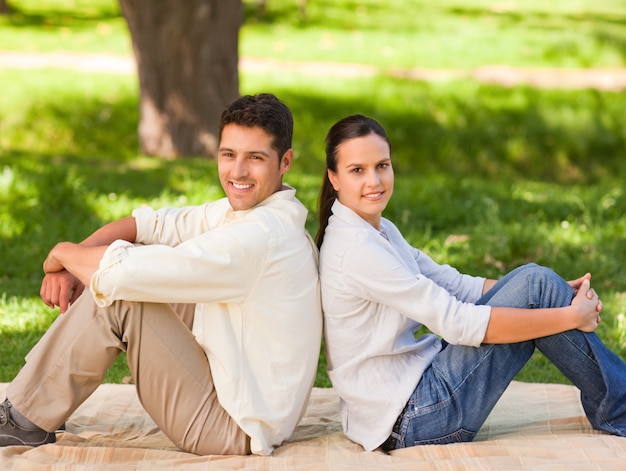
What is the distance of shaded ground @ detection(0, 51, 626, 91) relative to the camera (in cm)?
1247

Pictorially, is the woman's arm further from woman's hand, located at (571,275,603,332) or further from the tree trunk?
the tree trunk

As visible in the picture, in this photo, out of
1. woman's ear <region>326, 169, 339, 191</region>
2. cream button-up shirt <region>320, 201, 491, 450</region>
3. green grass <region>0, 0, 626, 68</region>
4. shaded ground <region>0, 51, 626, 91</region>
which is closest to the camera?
cream button-up shirt <region>320, 201, 491, 450</region>

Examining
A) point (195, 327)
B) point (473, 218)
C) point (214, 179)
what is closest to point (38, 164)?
point (214, 179)

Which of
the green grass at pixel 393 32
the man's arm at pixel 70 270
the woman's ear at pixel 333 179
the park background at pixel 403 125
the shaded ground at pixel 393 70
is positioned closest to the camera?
the man's arm at pixel 70 270

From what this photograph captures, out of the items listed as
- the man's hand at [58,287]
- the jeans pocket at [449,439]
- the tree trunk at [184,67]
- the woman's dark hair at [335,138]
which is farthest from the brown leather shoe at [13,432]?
the tree trunk at [184,67]

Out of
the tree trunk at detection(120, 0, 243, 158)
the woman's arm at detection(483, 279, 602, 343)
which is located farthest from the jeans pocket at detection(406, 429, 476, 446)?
the tree trunk at detection(120, 0, 243, 158)

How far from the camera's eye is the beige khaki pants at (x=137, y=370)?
3230mm

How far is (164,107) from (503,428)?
6.12 metres

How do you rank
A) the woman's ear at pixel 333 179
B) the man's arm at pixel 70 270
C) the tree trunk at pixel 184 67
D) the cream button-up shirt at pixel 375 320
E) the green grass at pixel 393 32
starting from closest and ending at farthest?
1. the cream button-up shirt at pixel 375 320
2. the man's arm at pixel 70 270
3. the woman's ear at pixel 333 179
4. the tree trunk at pixel 184 67
5. the green grass at pixel 393 32

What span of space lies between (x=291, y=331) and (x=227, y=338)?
0.21 metres

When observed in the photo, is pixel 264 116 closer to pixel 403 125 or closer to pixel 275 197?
pixel 275 197

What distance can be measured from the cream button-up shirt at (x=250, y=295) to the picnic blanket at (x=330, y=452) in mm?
161

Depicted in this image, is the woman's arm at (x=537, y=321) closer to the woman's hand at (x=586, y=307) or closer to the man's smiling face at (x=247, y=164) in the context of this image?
the woman's hand at (x=586, y=307)

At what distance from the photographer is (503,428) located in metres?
3.80
